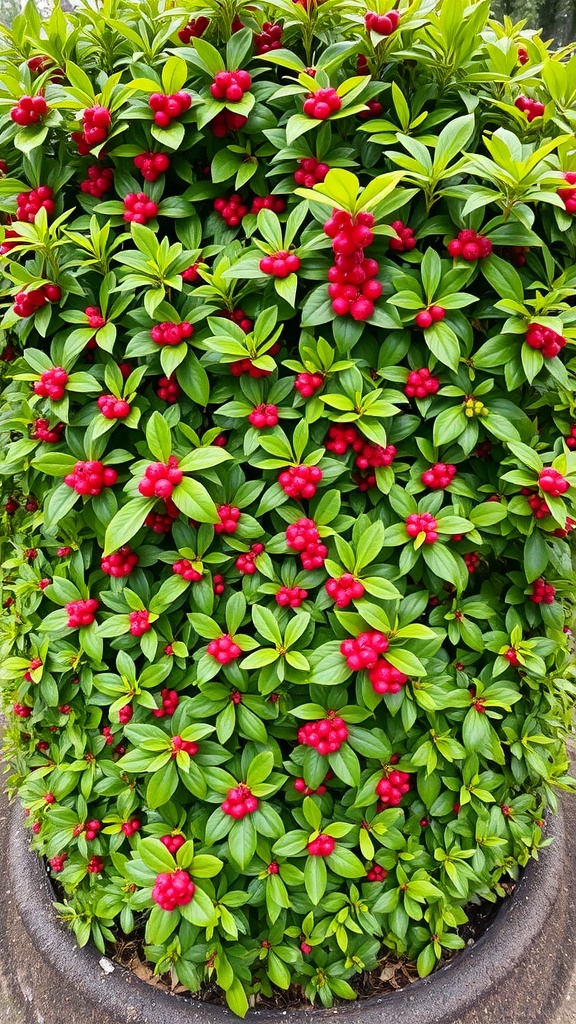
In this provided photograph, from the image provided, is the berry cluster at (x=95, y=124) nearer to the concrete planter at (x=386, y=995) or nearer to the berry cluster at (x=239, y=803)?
the berry cluster at (x=239, y=803)

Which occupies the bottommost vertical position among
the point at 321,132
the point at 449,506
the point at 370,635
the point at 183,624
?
the point at 183,624

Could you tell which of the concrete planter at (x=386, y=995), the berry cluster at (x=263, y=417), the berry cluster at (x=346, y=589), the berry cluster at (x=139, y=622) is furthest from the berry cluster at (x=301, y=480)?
the concrete planter at (x=386, y=995)

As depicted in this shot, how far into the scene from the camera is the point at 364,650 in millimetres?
1670

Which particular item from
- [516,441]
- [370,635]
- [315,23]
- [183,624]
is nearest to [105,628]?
[183,624]

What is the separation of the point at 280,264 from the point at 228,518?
2.26 feet

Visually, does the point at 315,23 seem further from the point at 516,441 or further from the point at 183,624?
the point at 183,624

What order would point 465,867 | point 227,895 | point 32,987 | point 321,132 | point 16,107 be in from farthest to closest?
point 32,987 < point 465,867 < point 227,895 < point 16,107 < point 321,132

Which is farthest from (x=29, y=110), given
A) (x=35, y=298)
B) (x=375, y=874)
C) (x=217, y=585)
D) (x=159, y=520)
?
(x=375, y=874)

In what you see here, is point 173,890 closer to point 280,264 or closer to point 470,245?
point 280,264

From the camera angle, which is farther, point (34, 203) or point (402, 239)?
point (34, 203)

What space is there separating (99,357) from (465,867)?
1.98 metres

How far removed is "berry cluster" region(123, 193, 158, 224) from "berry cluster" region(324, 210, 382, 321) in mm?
540

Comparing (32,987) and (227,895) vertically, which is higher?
(227,895)

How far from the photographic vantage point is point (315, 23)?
1685 millimetres
